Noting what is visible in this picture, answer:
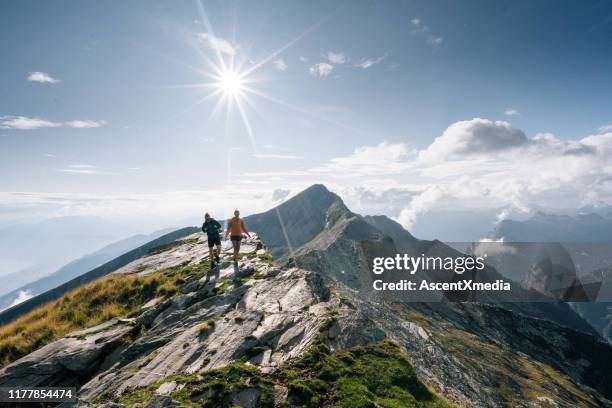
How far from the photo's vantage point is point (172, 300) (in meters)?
22.7

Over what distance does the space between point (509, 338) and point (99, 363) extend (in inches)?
6285

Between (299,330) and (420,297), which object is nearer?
(299,330)

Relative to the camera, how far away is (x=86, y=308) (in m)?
24.4

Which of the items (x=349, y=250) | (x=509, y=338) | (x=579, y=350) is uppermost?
(x=349, y=250)

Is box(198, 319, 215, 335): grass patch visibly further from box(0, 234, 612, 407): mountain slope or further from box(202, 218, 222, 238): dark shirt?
box(202, 218, 222, 238): dark shirt

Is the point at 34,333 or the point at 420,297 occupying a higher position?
the point at 34,333

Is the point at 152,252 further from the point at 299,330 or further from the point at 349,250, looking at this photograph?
the point at 349,250

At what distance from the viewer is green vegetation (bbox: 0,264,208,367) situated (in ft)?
66.2

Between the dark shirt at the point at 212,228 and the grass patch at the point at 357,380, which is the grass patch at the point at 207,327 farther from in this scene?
the dark shirt at the point at 212,228

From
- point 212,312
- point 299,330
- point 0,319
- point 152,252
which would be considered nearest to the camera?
point 299,330

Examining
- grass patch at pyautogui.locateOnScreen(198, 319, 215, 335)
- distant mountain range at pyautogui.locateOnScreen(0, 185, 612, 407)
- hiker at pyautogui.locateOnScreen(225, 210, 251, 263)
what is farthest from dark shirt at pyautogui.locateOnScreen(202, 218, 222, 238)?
grass patch at pyautogui.locateOnScreen(198, 319, 215, 335)

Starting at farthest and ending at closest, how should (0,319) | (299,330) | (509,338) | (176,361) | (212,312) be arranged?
(0,319) → (509,338) → (212,312) → (299,330) → (176,361)

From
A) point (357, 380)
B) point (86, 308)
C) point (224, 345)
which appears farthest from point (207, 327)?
point (86, 308)

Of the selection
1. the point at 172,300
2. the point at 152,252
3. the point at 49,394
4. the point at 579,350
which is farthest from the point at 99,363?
the point at 579,350
